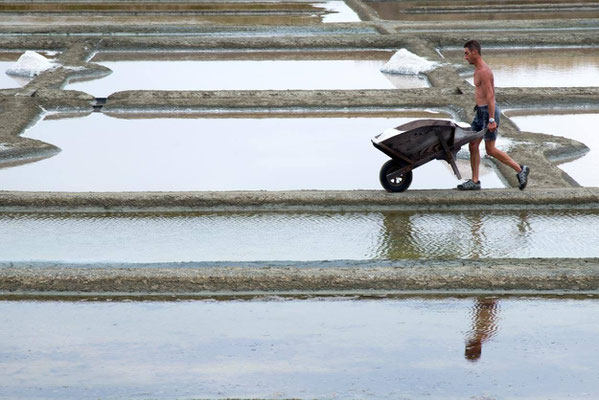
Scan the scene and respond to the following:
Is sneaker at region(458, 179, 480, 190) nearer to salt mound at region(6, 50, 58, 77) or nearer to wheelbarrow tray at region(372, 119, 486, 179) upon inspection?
wheelbarrow tray at region(372, 119, 486, 179)

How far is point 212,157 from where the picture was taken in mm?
7645

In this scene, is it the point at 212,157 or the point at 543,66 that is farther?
the point at 543,66

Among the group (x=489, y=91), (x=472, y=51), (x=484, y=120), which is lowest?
(x=484, y=120)

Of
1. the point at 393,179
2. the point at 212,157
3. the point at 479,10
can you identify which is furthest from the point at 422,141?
the point at 479,10

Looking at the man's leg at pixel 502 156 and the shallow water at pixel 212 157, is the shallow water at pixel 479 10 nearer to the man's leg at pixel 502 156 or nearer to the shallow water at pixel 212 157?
the shallow water at pixel 212 157

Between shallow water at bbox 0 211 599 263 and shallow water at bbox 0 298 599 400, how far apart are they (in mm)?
661

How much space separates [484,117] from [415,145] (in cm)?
57

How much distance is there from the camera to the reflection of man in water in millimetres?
4137

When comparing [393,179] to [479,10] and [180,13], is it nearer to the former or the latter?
[180,13]

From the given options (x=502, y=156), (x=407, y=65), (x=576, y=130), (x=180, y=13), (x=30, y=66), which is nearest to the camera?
(x=502, y=156)

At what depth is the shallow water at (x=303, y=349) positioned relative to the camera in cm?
377

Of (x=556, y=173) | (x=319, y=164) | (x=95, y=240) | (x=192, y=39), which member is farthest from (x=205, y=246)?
(x=192, y=39)

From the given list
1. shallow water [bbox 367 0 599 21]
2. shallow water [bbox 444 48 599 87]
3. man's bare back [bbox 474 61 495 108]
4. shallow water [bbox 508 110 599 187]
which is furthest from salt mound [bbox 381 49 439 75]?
shallow water [bbox 367 0 599 21]

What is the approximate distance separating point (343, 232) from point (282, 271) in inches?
36.1
